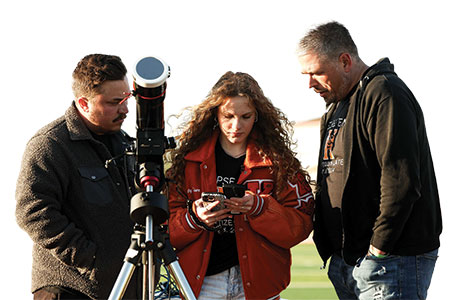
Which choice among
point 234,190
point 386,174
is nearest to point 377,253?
point 386,174

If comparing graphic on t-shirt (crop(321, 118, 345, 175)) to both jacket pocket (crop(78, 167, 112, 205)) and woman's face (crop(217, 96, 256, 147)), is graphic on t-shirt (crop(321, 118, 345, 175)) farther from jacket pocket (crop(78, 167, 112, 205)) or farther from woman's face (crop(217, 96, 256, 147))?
jacket pocket (crop(78, 167, 112, 205))

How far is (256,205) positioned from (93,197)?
2.56ft

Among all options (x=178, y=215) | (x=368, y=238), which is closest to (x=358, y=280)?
Answer: (x=368, y=238)

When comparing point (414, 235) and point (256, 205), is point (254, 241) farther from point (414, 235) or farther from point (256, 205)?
point (414, 235)

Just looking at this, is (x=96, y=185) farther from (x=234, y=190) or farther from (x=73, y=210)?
(x=234, y=190)

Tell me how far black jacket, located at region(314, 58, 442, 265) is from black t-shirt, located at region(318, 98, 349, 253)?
68 mm

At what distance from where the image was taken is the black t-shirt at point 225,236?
9.19 ft

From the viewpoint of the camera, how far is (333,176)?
2762mm

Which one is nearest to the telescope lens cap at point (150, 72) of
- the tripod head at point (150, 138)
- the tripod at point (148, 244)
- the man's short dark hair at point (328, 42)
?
the tripod head at point (150, 138)

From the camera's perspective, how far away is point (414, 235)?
2.57 m

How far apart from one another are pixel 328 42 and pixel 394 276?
3.82 feet

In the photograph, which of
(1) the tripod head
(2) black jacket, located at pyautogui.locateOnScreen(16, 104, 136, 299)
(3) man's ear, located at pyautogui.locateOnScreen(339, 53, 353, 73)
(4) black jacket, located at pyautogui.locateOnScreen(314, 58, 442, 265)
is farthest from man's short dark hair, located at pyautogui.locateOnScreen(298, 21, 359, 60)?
(2) black jacket, located at pyautogui.locateOnScreen(16, 104, 136, 299)

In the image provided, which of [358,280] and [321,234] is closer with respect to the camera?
[358,280]

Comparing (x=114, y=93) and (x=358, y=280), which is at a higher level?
(x=114, y=93)
